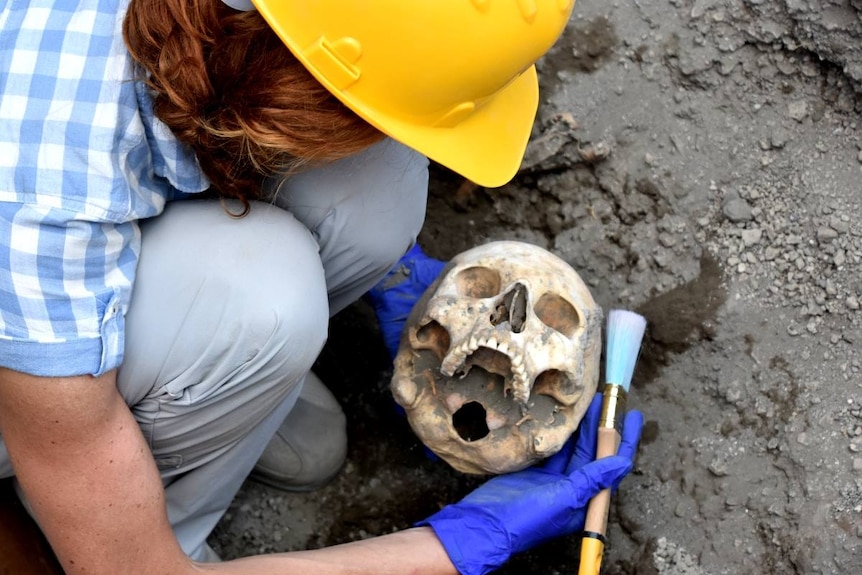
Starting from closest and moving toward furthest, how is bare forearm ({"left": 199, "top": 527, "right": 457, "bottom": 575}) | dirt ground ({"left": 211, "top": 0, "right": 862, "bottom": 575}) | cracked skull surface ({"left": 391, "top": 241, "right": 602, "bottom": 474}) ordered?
bare forearm ({"left": 199, "top": 527, "right": 457, "bottom": 575})
cracked skull surface ({"left": 391, "top": 241, "right": 602, "bottom": 474})
dirt ground ({"left": 211, "top": 0, "right": 862, "bottom": 575})

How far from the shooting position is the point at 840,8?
1.90 metres

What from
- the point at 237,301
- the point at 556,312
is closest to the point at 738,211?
the point at 556,312

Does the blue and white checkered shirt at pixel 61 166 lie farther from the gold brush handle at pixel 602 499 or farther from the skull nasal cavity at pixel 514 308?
the gold brush handle at pixel 602 499

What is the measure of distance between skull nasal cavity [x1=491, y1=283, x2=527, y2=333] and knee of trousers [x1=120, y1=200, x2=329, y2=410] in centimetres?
38

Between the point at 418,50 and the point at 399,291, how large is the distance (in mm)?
982

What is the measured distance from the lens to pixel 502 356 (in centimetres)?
174

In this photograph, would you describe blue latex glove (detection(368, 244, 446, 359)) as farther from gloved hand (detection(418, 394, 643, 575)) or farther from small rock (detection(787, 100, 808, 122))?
small rock (detection(787, 100, 808, 122))

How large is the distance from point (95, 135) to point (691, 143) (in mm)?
1399

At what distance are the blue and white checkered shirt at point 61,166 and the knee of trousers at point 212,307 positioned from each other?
149mm

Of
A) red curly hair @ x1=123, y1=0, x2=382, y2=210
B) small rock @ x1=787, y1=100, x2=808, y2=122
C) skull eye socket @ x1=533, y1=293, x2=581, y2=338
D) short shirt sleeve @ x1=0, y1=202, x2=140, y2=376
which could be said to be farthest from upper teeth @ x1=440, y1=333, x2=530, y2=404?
small rock @ x1=787, y1=100, x2=808, y2=122

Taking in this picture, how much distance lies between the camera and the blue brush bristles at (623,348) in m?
1.91

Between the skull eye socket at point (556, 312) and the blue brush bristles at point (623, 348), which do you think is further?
the blue brush bristles at point (623, 348)

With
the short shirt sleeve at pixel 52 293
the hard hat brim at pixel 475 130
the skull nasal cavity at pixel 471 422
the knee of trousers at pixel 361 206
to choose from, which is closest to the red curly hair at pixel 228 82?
the hard hat brim at pixel 475 130

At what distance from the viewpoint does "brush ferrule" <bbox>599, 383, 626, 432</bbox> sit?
1863 millimetres
